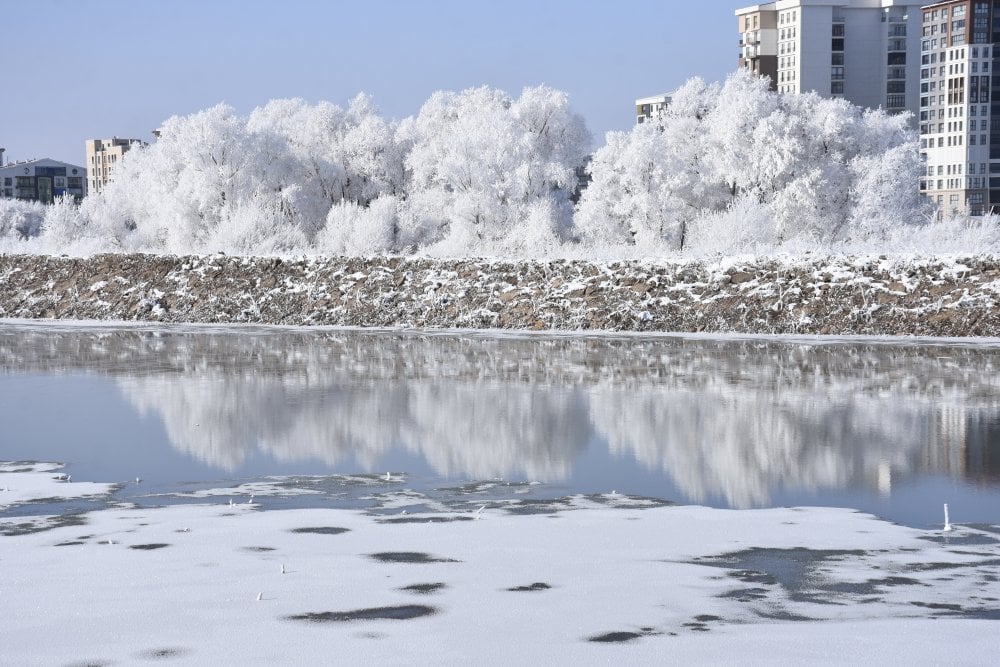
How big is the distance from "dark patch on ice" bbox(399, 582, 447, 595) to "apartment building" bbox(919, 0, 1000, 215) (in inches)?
6646

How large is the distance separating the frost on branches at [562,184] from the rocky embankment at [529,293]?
5.11 metres

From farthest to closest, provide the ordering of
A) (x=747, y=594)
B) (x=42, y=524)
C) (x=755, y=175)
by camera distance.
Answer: (x=755, y=175) → (x=42, y=524) → (x=747, y=594)

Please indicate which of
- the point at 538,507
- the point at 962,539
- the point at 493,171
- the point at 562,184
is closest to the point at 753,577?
the point at 962,539

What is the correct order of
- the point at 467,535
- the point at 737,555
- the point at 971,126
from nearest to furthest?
the point at 737,555 < the point at 467,535 < the point at 971,126

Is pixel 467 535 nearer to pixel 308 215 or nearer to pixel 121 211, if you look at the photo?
pixel 308 215

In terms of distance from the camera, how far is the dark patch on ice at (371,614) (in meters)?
8.03

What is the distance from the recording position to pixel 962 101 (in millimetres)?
169625

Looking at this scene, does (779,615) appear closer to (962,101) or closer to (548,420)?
(548,420)

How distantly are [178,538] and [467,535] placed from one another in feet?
8.30

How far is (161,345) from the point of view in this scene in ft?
105

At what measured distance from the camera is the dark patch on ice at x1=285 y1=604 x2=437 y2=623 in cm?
803

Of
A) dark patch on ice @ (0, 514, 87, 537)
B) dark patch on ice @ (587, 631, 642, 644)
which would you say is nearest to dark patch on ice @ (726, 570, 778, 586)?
dark patch on ice @ (587, 631, 642, 644)

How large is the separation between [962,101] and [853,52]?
17436mm

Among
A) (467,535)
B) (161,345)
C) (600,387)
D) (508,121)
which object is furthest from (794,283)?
(508,121)
